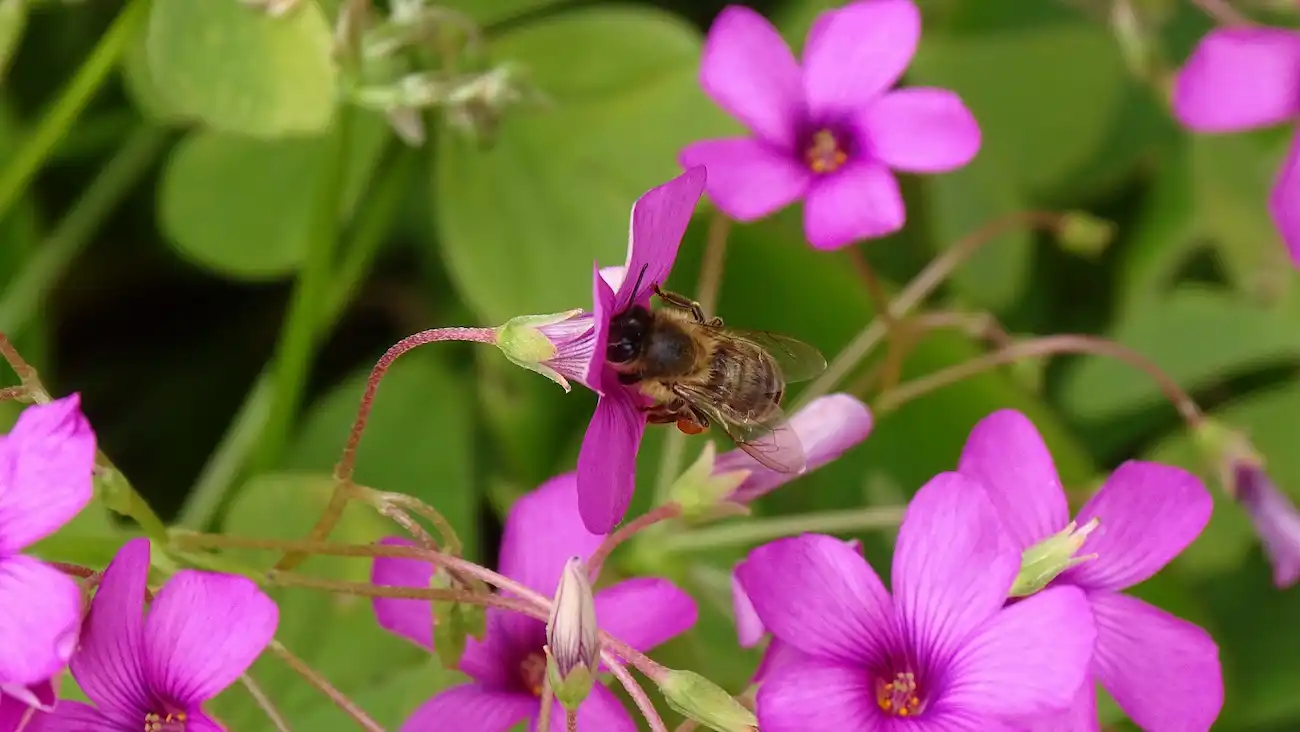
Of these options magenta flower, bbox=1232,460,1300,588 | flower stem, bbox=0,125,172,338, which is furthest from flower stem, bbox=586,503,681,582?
flower stem, bbox=0,125,172,338

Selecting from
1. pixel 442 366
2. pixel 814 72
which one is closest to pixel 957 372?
pixel 814 72

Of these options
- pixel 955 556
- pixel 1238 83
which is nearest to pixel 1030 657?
pixel 955 556

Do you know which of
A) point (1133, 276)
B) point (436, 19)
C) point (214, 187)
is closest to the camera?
point (436, 19)

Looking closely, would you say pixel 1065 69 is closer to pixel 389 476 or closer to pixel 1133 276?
pixel 1133 276

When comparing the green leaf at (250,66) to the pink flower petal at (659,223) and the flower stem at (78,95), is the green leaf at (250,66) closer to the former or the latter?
the flower stem at (78,95)

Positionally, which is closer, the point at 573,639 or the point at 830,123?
the point at 573,639

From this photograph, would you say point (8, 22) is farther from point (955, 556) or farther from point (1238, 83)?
point (1238, 83)

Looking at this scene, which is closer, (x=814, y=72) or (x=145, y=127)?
(x=814, y=72)
